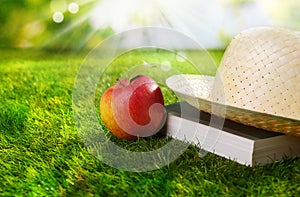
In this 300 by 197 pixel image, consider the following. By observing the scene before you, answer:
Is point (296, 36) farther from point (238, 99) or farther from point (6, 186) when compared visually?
point (6, 186)

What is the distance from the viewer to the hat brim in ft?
4.16

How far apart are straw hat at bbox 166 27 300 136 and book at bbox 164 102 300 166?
1.4 inches

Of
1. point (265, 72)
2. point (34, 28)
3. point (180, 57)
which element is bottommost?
point (265, 72)

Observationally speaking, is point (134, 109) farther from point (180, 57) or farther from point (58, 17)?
point (58, 17)

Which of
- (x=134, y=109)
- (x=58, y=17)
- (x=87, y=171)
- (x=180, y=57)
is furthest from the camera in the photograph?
(x=58, y=17)

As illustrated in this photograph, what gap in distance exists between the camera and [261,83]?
135 cm

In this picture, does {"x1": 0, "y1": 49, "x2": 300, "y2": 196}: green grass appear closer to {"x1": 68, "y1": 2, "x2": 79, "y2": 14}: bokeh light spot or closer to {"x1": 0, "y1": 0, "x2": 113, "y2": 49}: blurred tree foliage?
{"x1": 0, "y1": 0, "x2": 113, "y2": 49}: blurred tree foliage

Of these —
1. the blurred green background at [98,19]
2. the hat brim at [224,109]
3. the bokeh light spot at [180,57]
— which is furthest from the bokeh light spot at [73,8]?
the hat brim at [224,109]

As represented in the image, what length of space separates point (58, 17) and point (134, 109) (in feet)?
9.45

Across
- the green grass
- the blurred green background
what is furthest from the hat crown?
the blurred green background

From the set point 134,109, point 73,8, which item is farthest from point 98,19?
point 134,109

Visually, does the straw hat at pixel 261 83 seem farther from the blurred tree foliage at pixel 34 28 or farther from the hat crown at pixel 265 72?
the blurred tree foliage at pixel 34 28

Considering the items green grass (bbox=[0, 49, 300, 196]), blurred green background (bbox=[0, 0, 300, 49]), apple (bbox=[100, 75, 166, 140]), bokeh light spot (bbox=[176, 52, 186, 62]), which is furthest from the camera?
blurred green background (bbox=[0, 0, 300, 49])

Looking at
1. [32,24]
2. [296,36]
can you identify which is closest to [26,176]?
[296,36]
